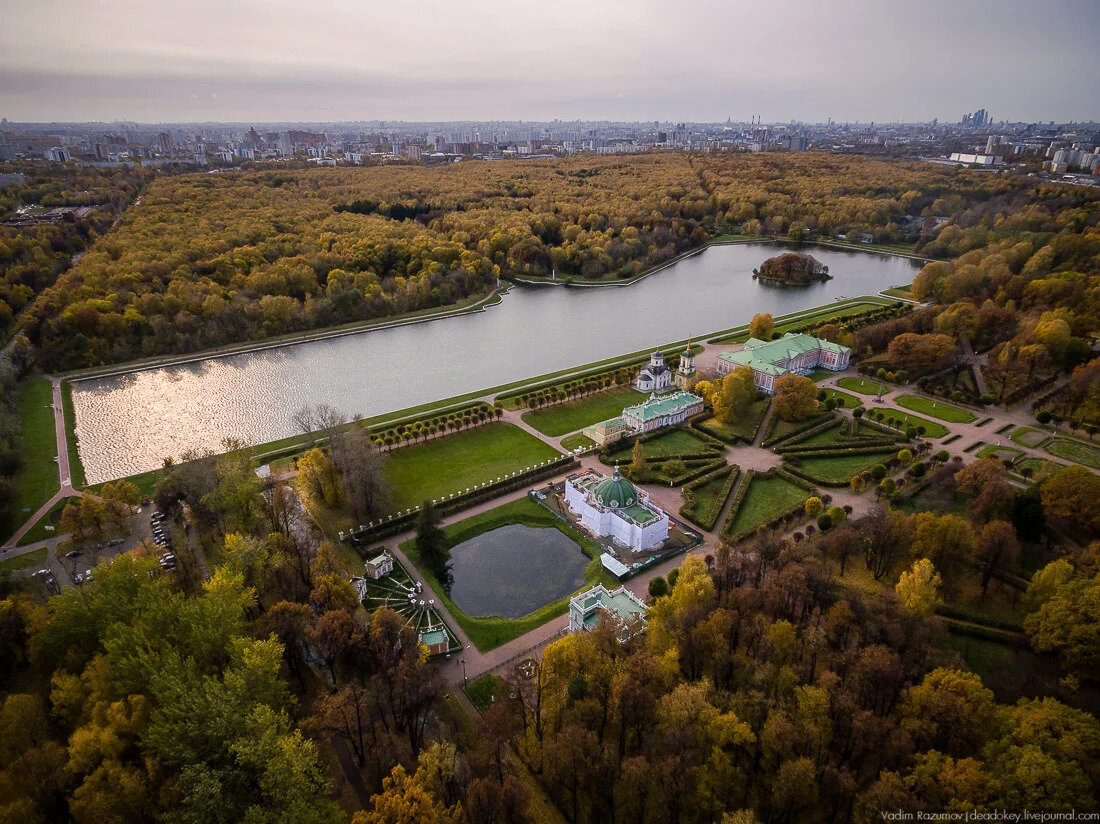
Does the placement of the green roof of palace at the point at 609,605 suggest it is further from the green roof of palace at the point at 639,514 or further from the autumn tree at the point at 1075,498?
the autumn tree at the point at 1075,498

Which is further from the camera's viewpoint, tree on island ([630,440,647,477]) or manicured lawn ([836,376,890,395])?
manicured lawn ([836,376,890,395])

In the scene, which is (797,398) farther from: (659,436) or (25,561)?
(25,561)

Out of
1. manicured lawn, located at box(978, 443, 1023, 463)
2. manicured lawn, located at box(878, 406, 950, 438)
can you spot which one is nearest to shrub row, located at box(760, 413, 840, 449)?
manicured lawn, located at box(878, 406, 950, 438)

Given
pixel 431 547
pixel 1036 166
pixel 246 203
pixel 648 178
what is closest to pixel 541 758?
pixel 431 547

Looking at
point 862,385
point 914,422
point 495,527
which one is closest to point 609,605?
point 495,527

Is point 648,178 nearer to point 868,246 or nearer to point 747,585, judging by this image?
point 868,246

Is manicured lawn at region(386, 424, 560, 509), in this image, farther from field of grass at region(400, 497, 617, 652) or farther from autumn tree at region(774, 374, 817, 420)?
autumn tree at region(774, 374, 817, 420)
